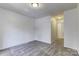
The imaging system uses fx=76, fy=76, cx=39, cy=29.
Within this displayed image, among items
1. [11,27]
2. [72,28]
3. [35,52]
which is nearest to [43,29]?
[72,28]

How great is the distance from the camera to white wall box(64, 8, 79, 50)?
2.39m

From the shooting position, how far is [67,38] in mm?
2678

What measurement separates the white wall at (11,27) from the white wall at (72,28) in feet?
5.04

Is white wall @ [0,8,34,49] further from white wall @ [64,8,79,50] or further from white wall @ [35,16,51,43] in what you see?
white wall @ [64,8,79,50]

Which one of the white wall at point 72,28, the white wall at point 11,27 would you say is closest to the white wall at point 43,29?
the white wall at point 11,27

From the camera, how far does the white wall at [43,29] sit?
3584 millimetres

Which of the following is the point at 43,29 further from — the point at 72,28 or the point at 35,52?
the point at 35,52

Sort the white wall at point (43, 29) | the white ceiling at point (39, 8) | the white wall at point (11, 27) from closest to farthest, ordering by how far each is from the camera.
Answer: the white ceiling at point (39, 8) → the white wall at point (11, 27) → the white wall at point (43, 29)

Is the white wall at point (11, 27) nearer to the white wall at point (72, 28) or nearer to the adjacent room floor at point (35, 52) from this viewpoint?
the adjacent room floor at point (35, 52)

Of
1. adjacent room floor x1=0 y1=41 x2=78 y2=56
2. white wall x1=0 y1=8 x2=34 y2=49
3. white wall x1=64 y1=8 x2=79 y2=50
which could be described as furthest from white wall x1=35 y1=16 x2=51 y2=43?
adjacent room floor x1=0 y1=41 x2=78 y2=56

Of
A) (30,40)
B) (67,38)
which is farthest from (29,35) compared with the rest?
(67,38)

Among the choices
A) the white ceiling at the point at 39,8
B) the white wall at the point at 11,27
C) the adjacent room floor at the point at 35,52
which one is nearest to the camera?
the white ceiling at the point at 39,8

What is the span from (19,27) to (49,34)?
1453mm

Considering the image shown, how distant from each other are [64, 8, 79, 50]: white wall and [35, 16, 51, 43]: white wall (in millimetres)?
1024
